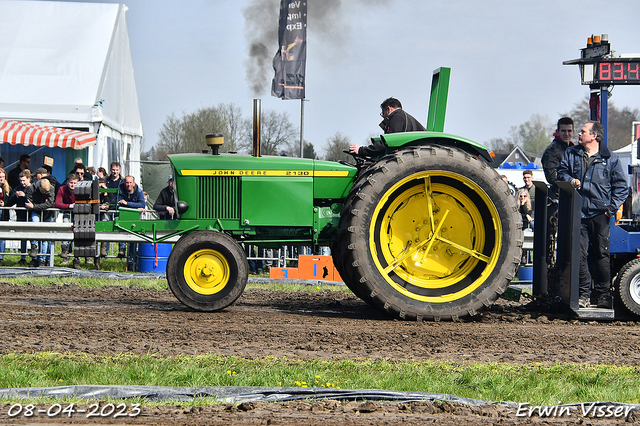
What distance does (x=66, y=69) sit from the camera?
55.3 ft

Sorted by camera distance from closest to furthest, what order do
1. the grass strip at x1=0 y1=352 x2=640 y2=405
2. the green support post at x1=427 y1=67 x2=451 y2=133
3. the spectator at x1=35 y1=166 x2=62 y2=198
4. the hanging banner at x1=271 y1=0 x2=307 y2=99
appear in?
the grass strip at x1=0 y1=352 x2=640 y2=405 < the green support post at x1=427 y1=67 x2=451 y2=133 < the spectator at x1=35 y1=166 x2=62 y2=198 < the hanging banner at x1=271 y1=0 x2=307 y2=99

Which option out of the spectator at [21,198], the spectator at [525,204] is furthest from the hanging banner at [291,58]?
the spectator at [525,204]

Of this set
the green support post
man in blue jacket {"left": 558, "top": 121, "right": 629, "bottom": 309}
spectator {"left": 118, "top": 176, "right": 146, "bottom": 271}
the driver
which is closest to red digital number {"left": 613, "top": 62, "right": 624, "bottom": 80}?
man in blue jacket {"left": 558, "top": 121, "right": 629, "bottom": 309}

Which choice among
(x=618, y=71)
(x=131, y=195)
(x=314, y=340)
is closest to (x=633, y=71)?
(x=618, y=71)

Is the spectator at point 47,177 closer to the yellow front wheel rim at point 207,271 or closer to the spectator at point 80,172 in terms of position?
the spectator at point 80,172

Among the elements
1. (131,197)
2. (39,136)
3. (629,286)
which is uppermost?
(39,136)

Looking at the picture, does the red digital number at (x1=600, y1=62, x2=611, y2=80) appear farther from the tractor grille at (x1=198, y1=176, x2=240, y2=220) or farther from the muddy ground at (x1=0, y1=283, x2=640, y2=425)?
the tractor grille at (x1=198, y1=176, x2=240, y2=220)

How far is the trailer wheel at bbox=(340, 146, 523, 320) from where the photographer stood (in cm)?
650

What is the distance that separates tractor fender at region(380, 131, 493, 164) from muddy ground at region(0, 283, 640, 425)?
167 cm

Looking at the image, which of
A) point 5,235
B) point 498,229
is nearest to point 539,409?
point 498,229

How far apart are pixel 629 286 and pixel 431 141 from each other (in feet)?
7.99

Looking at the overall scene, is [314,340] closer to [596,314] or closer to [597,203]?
[596,314]

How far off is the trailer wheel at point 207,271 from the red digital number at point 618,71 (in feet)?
16.3

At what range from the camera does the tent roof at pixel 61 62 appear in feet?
53.4
